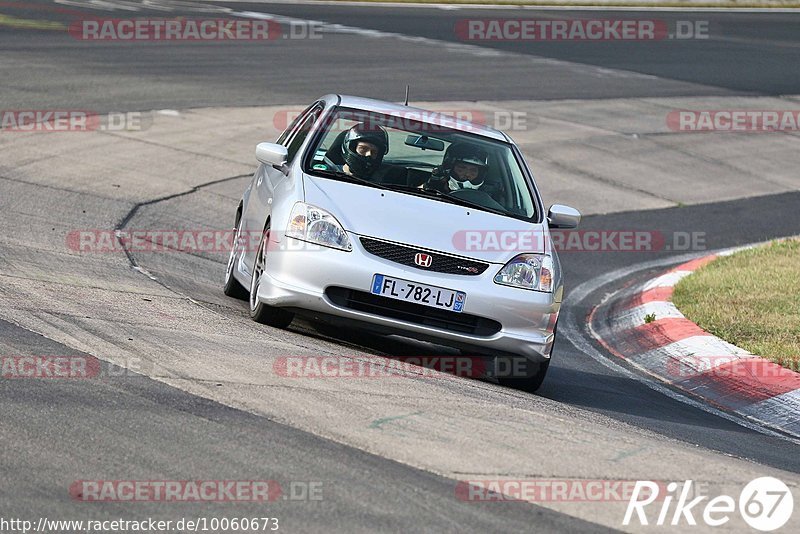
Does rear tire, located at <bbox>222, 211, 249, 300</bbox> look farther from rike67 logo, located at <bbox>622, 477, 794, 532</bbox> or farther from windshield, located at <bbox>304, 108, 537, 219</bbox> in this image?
rike67 logo, located at <bbox>622, 477, 794, 532</bbox>

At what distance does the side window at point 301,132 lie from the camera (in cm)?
908

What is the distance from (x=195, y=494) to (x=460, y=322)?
123 inches

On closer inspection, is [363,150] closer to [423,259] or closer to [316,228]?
[316,228]

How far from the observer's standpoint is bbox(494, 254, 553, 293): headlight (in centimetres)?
788

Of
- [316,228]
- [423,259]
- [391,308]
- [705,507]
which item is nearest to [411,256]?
[423,259]

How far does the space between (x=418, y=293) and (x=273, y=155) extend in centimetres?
164

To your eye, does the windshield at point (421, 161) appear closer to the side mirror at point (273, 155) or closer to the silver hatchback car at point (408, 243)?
the silver hatchback car at point (408, 243)

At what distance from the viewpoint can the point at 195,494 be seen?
493 cm

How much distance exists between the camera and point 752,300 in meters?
11.2

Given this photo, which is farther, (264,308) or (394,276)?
(264,308)

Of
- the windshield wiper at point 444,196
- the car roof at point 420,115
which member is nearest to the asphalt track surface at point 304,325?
the windshield wiper at point 444,196

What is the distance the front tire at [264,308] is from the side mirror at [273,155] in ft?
1.78

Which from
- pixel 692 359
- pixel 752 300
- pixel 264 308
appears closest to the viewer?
pixel 264 308

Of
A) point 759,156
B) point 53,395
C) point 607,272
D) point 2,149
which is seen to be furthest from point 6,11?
point 53,395
